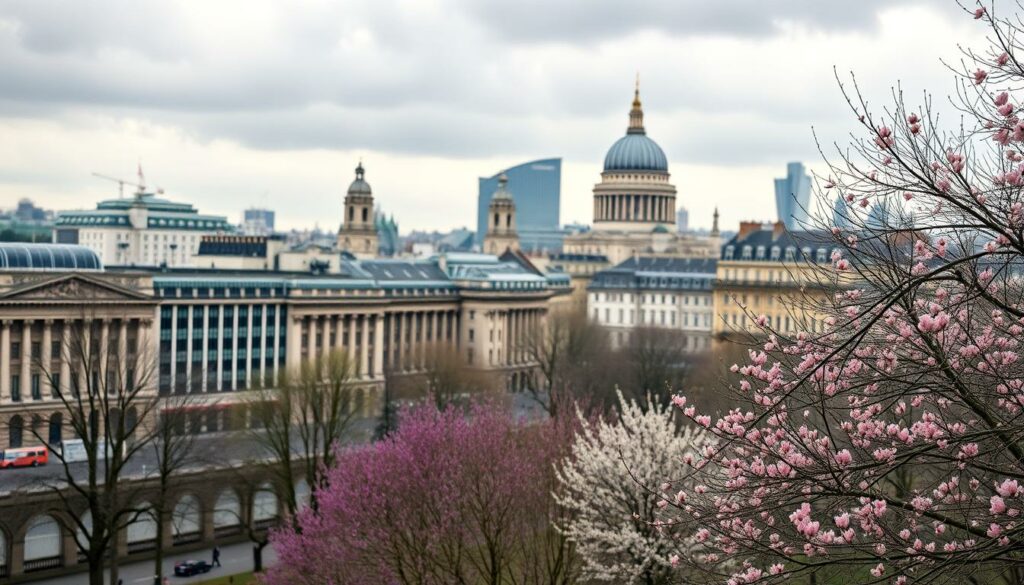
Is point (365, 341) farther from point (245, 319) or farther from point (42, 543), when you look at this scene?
point (42, 543)

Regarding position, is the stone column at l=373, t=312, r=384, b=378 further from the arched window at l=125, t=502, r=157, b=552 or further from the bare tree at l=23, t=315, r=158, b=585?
the arched window at l=125, t=502, r=157, b=552

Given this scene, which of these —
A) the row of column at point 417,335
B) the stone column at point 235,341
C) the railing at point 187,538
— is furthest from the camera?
the row of column at point 417,335

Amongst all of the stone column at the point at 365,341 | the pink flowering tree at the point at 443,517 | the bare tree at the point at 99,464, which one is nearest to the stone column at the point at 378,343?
the stone column at the point at 365,341

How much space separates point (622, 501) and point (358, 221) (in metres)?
146

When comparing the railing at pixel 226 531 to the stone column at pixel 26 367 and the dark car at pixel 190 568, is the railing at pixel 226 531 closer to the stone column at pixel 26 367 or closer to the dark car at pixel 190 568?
the dark car at pixel 190 568

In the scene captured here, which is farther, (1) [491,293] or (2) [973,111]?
(1) [491,293]

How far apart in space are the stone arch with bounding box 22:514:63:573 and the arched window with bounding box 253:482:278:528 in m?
10.8

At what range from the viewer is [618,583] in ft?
141

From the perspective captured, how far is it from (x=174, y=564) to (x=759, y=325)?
54.3 meters

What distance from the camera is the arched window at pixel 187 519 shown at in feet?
239

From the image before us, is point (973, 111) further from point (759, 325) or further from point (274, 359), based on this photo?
point (274, 359)

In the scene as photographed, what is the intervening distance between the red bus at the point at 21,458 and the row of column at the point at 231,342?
26719 mm

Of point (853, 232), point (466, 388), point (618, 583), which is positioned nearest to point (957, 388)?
point (853, 232)

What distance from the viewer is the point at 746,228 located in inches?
5778
